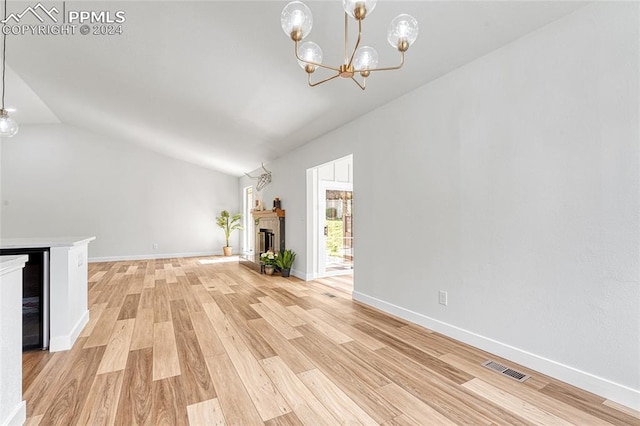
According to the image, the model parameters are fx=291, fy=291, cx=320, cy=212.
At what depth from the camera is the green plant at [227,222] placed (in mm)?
8797

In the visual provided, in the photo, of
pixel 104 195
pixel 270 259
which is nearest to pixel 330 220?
pixel 270 259

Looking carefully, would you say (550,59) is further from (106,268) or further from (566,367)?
(106,268)

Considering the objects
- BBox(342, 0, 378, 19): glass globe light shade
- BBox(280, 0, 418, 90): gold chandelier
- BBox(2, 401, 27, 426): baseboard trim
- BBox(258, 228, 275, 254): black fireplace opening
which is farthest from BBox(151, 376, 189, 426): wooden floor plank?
BBox(258, 228, 275, 254): black fireplace opening

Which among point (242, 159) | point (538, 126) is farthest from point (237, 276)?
point (538, 126)

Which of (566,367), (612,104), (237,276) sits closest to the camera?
(612,104)

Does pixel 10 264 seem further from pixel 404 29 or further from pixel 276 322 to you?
pixel 404 29

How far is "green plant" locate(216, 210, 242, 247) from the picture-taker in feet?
28.9

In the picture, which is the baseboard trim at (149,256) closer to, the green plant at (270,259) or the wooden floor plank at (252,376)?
the green plant at (270,259)

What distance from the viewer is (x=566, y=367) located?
196 centimetres

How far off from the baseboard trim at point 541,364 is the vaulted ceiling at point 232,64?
7.75 feet

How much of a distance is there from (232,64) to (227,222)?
6.34 meters

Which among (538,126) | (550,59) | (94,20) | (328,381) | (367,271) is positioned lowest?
(328,381)

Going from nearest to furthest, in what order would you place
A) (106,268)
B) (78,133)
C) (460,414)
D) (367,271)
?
(460,414)
(367,271)
(106,268)
(78,133)

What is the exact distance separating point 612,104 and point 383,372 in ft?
7.46
